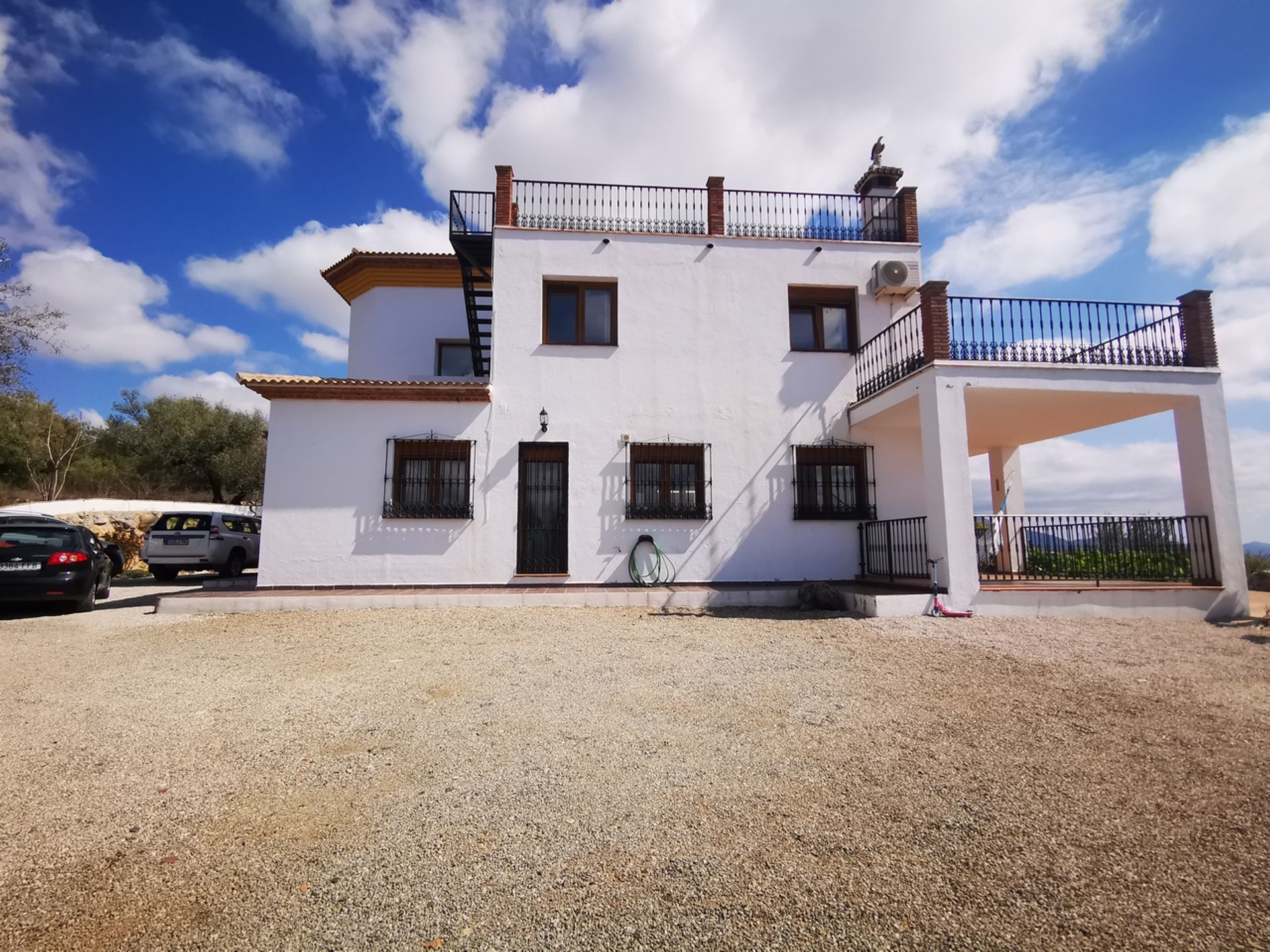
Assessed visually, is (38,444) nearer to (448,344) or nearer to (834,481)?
(448,344)

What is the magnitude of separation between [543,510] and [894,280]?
706 cm

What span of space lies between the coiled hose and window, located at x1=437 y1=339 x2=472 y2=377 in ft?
17.3

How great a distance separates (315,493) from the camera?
9555 mm

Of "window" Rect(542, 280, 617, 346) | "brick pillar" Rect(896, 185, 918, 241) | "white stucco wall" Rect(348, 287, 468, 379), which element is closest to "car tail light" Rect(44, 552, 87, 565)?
"white stucco wall" Rect(348, 287, 468, 379)

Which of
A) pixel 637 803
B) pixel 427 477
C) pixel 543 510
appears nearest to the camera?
pixel 637 803

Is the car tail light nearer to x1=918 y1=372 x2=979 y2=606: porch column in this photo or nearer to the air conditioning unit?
x1=918 y1=372 x2=979 y2=606: porch column

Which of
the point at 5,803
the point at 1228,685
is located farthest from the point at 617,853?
the point at 1228,685

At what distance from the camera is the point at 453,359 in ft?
41.6

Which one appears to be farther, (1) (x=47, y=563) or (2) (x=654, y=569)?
(2) (x=654, y=569)

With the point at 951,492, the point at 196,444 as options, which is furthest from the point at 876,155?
the point at 196,444

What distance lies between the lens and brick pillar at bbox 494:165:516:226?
10.8 m

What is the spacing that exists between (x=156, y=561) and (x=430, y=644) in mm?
10009

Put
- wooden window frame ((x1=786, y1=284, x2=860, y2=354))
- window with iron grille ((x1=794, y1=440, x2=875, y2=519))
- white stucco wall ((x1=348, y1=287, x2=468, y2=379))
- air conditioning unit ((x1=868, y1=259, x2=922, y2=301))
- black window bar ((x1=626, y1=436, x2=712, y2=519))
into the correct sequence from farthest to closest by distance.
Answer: white stucco wall ((x1=348, y1=287, x2=468, y2=379)) → wooden window frame ((x1=786, y1=284, x2=860, y2=354)) → air conditioning unit ((x1=868, y1=259, x2=922, y2=301)) → window with iron grille ((x1=794, y1=440, x2=875, y2=519)) → black window bar ((x1=626, y1=436, x2=712, y2=519))

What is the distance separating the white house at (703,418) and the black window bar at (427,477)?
0.04 m
